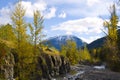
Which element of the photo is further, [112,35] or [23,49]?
[112,35]

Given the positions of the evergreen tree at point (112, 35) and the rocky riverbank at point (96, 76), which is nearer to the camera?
the rocky riverbank at point (96, 76)

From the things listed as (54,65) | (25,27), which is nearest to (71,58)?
(54,65)

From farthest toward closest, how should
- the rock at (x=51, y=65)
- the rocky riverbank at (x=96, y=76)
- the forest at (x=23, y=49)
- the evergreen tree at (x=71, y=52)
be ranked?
the evergreen tree at (x=71, y=52), the rock at (x=51, y=65), the rocky riverbank at (x=96, y=76), the forest at (x=23, y=49)

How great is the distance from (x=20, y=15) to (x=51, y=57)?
23.5 meters

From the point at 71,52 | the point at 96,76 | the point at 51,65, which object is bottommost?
the point at 96,76

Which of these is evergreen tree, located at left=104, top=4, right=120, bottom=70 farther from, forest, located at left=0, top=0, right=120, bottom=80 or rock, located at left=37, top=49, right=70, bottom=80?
rock, located at left=37, top=49, right=70, bottom=80

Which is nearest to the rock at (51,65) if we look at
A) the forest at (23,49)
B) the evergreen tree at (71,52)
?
the forest at (23,49)

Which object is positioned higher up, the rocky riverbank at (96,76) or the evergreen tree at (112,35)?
the evergreen tree at (112,35)

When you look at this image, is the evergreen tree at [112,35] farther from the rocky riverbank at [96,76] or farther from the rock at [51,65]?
the rock at [51,65]

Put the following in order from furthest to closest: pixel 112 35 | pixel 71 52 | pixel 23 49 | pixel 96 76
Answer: pixel 71 52 → pixel 112 35 → pixel 96 76 → pixel 23 49

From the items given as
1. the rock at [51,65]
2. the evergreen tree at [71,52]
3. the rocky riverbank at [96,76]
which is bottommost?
the rocky riverbank at [96,76]

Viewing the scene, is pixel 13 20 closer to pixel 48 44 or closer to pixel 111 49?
pixel 48 44

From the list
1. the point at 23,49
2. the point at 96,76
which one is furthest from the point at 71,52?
the point at 23,49

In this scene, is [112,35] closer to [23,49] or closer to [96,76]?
[96,76]
